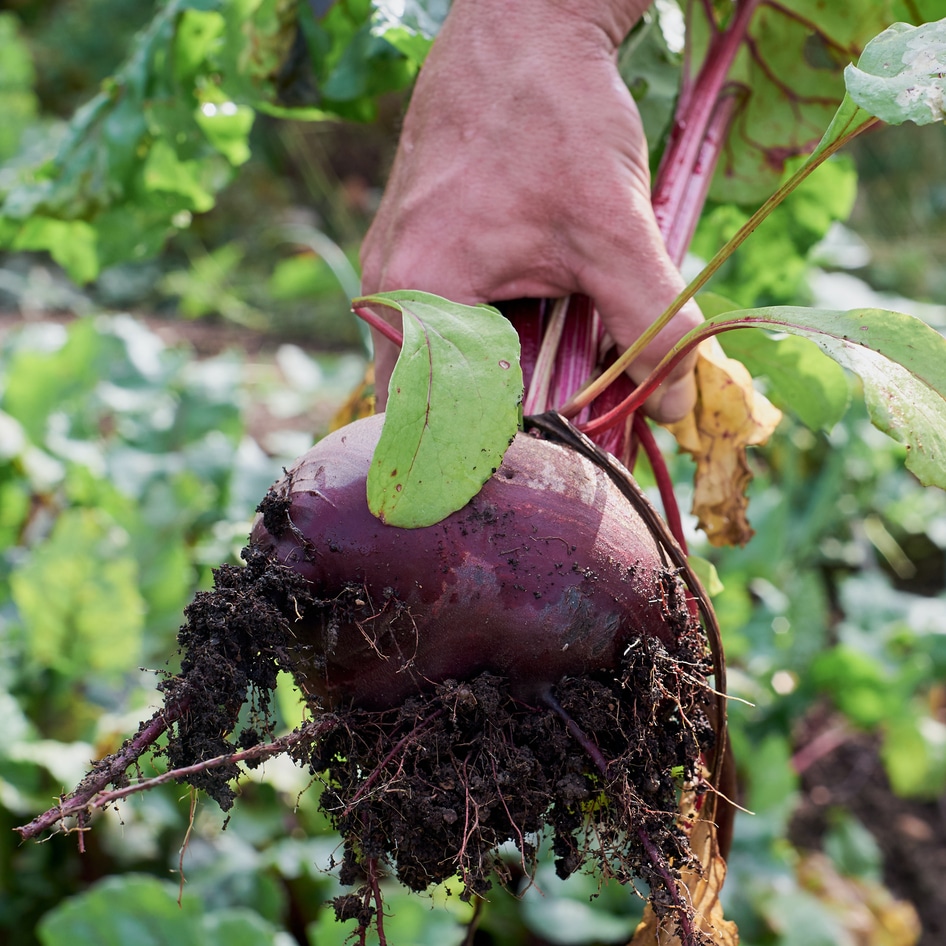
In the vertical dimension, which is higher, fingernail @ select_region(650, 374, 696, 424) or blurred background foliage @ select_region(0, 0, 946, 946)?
fingernail @ select_region(650, 374, 696, 424)

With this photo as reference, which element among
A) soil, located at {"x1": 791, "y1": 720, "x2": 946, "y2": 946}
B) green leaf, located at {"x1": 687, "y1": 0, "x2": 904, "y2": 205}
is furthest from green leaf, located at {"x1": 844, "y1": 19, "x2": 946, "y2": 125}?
soil, located at {"x1": 791, "y1": 720, "x2": 946, "y2": 946}

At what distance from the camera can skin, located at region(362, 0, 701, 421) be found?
44.5 inches

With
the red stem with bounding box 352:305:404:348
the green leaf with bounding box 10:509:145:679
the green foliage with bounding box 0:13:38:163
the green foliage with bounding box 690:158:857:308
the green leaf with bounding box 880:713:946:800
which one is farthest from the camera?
the green foliage with bounding box 0:13:38:163

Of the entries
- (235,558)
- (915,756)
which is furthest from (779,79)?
(915,756)

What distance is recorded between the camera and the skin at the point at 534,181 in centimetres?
113

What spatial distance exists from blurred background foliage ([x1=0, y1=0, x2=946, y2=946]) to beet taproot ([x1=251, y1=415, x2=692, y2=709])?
0.21 m

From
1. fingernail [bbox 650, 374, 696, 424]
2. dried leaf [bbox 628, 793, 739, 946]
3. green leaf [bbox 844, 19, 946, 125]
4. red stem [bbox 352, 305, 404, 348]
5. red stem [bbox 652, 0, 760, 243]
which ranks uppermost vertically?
green leaf [bbox 844, 19, 946, 125]

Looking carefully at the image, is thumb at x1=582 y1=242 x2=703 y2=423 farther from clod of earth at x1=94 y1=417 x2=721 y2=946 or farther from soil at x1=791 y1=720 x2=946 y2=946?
soil at x1=791 y1=720 x2=946 y2=946

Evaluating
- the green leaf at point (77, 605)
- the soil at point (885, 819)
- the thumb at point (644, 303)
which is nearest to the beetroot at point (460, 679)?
the thumb at point (644, 303)

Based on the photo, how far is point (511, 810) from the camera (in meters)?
0.99

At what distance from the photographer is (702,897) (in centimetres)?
109

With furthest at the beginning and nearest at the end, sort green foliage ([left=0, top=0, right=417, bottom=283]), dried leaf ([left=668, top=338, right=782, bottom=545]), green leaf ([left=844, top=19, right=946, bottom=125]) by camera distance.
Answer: green foliage ([left=0, top=0, right=417, bottom=283]) → dried leaf ([left=668, top=338, right=782, bottom=545]) → green leaf ([left=844, top=19, right=946, bottom=125])

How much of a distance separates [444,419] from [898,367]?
0.44 m

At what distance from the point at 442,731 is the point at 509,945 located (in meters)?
1.49
